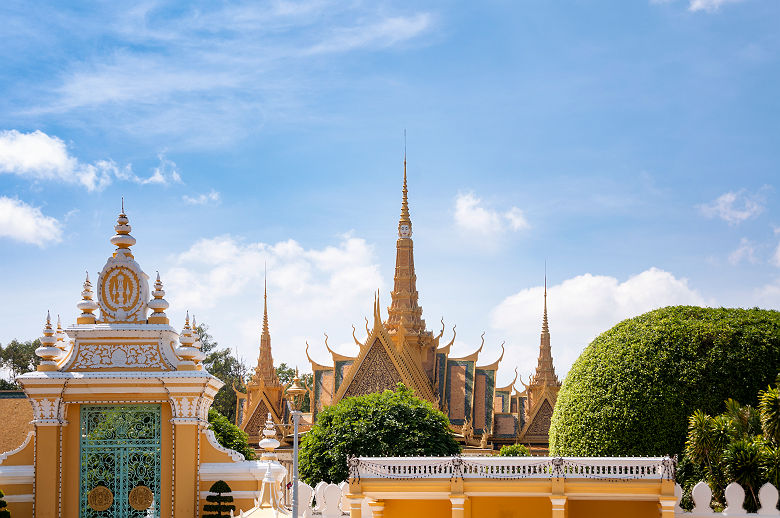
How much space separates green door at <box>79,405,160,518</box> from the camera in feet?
71.0

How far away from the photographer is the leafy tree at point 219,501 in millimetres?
21078

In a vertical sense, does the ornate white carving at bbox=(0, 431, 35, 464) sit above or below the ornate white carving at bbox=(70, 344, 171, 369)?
below

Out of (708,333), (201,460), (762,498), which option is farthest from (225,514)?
(708,333)

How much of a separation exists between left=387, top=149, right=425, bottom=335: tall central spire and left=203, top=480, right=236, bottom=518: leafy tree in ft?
103

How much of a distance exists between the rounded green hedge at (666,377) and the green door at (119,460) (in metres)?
11.0

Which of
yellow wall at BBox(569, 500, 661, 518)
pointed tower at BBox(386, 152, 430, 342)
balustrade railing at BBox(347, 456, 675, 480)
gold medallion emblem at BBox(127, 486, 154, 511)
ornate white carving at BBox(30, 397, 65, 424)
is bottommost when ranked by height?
yellow wall at BBox(569, 500, 661, 518)

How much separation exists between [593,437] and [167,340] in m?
11.1

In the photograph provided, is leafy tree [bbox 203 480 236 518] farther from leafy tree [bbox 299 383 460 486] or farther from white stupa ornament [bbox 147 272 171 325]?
leafy tree [bbox 299 383 460 486]

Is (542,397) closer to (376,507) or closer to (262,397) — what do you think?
(262,397)

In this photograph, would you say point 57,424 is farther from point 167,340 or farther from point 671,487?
point 671,487

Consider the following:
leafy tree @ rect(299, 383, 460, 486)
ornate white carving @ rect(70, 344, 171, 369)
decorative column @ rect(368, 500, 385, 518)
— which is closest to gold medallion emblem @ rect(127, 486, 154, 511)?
ornate white carving @ rect(70, 344, 171, 369)

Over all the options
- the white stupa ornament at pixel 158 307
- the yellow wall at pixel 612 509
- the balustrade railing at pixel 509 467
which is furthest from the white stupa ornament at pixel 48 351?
the yellow wall at pixel 612 509

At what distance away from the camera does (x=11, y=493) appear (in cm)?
2156

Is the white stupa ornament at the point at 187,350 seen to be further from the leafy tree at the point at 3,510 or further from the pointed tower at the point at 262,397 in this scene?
the pointed tower at the point at 262,397
